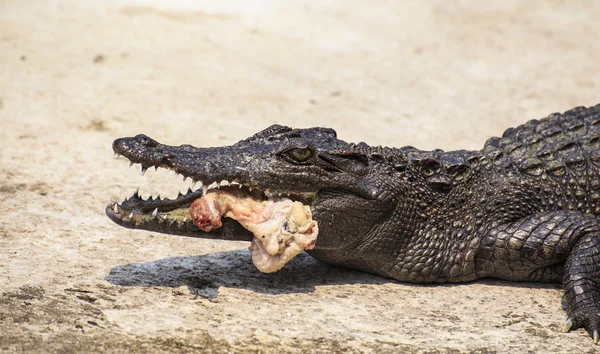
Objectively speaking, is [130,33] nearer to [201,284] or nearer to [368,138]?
[368,138]

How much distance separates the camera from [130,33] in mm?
10305

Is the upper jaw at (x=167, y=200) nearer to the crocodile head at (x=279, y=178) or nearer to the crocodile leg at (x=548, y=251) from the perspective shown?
the crocodile head at (x=279, y=178)

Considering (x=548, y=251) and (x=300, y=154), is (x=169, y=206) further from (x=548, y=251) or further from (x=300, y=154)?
(x=548, y=251)

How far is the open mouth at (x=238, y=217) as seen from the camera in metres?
5.02

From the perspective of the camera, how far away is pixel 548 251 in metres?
5.50

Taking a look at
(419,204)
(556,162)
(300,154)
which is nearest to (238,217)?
(300,154)

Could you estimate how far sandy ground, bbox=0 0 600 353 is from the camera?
474cm

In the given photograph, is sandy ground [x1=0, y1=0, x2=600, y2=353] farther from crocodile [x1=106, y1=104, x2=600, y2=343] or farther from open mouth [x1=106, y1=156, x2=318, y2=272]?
open mouth [x1=106, y1=156, x2=318, y2=272]

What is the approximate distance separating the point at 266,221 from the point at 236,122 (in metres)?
3.36

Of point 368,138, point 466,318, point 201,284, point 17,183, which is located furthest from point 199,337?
point 368,138

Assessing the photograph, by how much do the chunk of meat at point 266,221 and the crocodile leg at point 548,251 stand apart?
1.26 m

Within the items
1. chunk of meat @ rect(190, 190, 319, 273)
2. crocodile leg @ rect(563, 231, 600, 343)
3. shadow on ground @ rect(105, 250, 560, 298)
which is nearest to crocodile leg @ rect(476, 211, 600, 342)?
crocodile leg @ rect(563, 231, 600, 343)

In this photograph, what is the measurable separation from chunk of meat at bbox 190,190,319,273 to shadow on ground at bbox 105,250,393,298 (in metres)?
0.28

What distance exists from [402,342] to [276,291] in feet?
3.33
